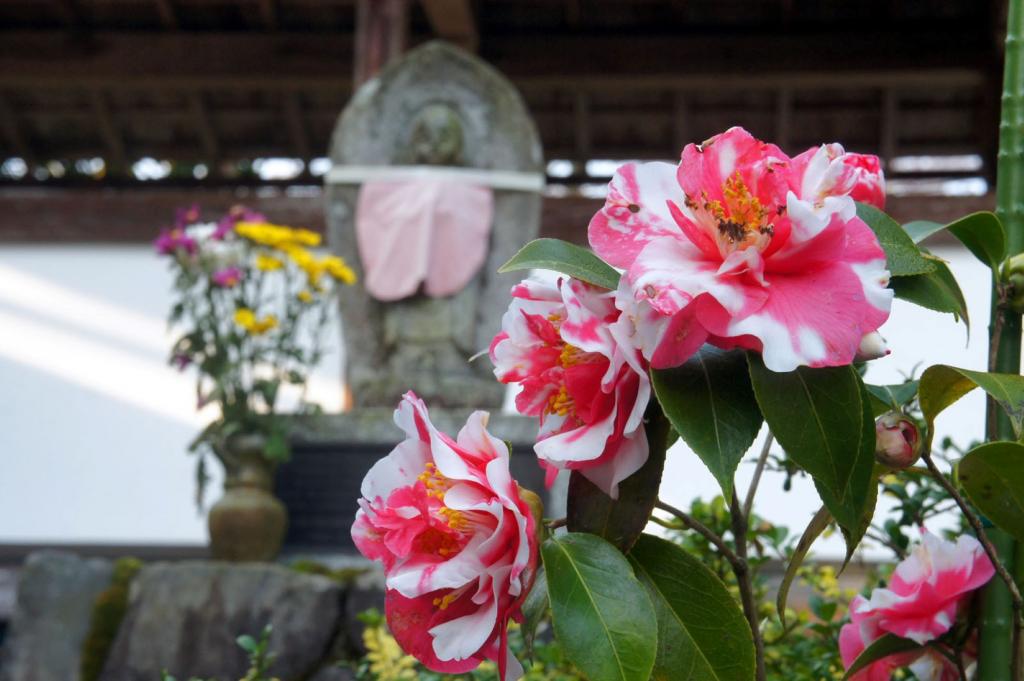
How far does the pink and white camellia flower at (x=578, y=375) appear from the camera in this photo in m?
0.55

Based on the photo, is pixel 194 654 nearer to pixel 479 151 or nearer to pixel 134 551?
pixel 479 151

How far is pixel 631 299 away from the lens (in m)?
0.54

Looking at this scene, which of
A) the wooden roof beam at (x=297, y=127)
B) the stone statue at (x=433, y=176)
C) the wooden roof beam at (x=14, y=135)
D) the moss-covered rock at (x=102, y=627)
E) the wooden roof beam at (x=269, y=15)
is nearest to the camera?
the moss-covered rock at (x=102, y=627)

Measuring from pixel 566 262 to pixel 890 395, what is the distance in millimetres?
203

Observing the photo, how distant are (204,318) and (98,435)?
222 centimetres

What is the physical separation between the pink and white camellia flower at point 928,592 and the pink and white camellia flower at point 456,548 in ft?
0.68

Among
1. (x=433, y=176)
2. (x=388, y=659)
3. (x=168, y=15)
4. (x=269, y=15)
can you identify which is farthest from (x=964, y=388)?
(x=168, y=15)

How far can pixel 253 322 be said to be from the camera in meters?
3.05

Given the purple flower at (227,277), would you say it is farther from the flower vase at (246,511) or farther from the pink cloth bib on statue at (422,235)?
the pink cloth bib on statue at (422,235)

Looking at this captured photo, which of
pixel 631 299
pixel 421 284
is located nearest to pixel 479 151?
pixel 421 284

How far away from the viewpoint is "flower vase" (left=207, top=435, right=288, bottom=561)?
2.94m

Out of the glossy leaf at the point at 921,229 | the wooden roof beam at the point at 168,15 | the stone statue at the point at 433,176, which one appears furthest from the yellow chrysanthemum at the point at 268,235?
the wooden roof beam at the point at 168,15

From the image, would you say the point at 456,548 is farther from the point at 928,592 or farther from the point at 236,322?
the point at 236,322

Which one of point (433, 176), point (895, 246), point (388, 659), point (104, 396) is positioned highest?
point (433, 176)
